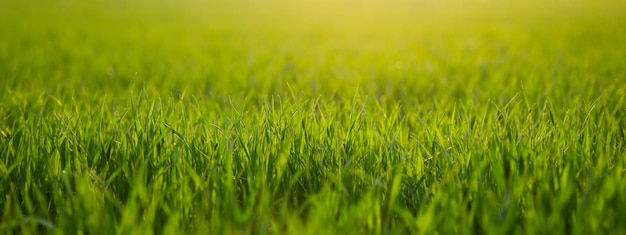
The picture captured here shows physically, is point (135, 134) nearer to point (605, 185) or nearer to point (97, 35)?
point (605, 185)

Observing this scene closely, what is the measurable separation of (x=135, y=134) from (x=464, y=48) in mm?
5379

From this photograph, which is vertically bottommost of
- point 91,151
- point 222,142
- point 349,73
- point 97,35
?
point 97,35

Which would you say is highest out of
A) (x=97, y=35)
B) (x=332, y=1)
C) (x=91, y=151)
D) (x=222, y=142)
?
(x=222, y=142)

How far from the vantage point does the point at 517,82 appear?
13.0ft

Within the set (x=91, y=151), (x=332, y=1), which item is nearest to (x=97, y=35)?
(x=91, y=151)

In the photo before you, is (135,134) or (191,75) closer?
(135,134)

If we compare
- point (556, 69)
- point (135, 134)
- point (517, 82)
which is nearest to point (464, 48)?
point (556, 69)

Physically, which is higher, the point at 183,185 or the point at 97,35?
the point at 183,185

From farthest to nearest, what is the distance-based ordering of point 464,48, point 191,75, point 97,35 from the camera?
point 97,35 → point 464,48 → point 191,75

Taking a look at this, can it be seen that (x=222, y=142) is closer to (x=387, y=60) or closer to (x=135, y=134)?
(x=135, y=134)

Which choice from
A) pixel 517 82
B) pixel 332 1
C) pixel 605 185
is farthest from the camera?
pixel 332 1

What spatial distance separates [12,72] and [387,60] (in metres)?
3.27

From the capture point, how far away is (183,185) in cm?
154

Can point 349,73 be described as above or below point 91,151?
below
